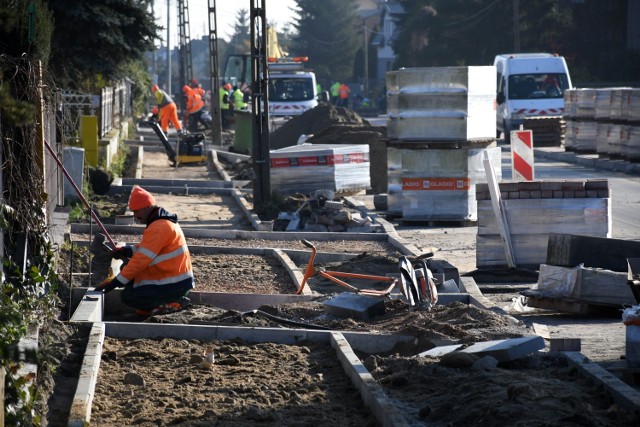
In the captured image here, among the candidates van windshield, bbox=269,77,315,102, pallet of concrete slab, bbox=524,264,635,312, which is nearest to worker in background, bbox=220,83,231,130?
van windshield, bbox=269,77,315,102

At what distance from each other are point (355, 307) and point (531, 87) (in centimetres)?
2910

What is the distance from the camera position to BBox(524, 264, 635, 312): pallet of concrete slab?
10617 mm

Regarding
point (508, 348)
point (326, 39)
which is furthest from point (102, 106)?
point (326, 39)

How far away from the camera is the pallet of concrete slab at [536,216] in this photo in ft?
44.2

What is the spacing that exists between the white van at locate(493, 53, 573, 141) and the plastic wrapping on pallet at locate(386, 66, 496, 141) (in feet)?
64.3

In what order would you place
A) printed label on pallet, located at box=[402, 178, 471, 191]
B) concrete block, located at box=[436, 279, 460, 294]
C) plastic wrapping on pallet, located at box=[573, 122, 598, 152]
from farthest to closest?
plastic wrapping on pallet, located at box=[573, 122, 598, 152] < printed label on pallet, located at box=[402, 178, 471, 191] < concrete block, located at box=[436, 279, 460, 294]

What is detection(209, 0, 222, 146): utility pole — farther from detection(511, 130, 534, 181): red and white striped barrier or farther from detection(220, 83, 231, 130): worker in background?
detection(511, 130, 534, 181): red and white striped barrier

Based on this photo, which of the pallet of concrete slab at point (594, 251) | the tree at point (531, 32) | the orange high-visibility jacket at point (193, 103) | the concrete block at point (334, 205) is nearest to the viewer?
the pallet of concrete slab at point (594, 251)

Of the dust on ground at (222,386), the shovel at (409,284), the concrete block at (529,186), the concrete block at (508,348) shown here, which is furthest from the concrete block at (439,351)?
the concrete block at (529,186)

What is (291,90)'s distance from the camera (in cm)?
4431

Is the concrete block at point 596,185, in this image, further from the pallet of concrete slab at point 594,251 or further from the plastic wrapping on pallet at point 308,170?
the plastic wrapping on pallet at point 308,170

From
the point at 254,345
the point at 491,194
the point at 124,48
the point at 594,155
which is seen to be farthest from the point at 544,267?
the point at 594,155

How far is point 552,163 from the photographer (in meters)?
31.5

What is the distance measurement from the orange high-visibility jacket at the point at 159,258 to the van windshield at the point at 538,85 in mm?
28373
